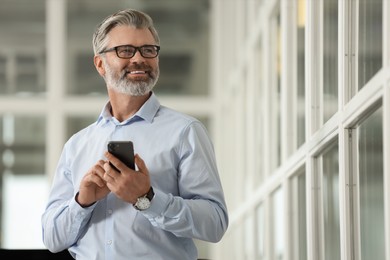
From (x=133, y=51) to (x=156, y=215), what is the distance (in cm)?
50

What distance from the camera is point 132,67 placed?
303cm

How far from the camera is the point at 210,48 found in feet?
39.5

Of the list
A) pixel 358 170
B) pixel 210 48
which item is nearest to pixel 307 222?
pixel 358 170

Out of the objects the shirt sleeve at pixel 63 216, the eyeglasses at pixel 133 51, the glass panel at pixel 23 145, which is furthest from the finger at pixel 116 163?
the glass panel at pixel 23 145

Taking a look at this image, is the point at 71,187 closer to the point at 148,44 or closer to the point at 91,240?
the point at 91,240

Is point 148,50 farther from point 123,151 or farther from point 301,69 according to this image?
point 301,69

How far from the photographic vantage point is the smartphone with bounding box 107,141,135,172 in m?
2.81

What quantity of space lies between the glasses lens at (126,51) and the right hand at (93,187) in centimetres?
35

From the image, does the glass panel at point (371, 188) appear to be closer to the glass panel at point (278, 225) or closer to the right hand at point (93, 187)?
the right hand at point (93, 187)

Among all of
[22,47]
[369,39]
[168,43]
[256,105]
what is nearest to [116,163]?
[369,39]

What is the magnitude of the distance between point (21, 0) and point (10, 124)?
4.91 feet

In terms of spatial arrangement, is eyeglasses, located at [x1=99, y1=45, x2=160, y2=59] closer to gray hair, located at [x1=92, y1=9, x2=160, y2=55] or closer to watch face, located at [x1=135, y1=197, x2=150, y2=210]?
gray hair, located at [x1=92, y1=9, x2=160, y2=55]

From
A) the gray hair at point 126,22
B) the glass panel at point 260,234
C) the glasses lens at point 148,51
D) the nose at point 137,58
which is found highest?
the gray hair at point 126,22

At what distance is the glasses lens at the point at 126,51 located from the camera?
3.04m
